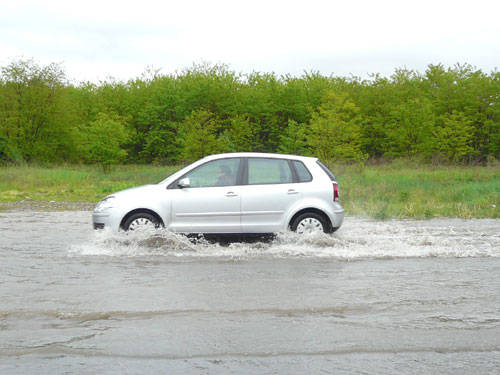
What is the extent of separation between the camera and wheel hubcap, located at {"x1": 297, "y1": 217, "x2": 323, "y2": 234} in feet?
33.1

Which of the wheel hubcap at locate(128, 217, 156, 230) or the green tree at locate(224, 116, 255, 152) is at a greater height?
the green tree at locate(224, 116, 255, 152)

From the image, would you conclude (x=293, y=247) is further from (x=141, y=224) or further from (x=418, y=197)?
(x=418, y=197)

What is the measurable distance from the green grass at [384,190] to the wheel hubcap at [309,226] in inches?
224

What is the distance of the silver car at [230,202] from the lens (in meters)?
9.97

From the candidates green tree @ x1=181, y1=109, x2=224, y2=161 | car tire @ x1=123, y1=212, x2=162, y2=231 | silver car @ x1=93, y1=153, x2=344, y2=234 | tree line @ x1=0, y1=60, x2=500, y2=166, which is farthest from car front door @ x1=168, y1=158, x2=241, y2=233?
green tree @ x1=181, y1=109, x2=224, y2=161

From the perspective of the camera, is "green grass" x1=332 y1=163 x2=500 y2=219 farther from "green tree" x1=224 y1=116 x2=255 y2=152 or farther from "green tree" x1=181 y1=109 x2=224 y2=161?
"green tree" x1=224 y1=116 x2=255 y2=152

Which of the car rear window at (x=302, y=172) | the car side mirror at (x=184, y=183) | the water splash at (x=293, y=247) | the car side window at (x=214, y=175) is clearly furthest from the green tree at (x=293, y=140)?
the car side mirror at (x=184, y=183)

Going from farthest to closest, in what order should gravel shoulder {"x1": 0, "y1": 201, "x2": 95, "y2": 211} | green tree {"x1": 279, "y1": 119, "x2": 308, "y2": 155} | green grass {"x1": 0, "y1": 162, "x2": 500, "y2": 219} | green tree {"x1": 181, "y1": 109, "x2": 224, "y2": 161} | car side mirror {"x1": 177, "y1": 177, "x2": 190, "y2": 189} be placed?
green tree {"x1": 279, "y1": 119, "x2": 308, "y2": 155}
green tree {"x1": 181, "y1": 109, "x2": 224, "y2": 161}
gravel shoulder {"x1": 0, "y1": 201, "x2": 95, "y2": 211}
green grass {"x1": 0, "y1": 162, "x2": 500, "y2": 219}
car side mirror {"x1": 177, "y1": 177, "x2": 190, "y2": 189}

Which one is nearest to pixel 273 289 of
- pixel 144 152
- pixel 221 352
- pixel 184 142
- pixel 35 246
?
pixel 221 352

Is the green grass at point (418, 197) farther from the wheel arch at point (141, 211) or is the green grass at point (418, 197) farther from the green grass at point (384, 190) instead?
the wheel arch at point (141, 211)

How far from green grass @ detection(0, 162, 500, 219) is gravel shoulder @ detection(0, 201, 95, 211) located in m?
1.41

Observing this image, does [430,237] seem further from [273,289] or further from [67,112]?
[67,112]

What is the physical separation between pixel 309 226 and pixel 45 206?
11956mm

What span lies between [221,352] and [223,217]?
5.60 m
